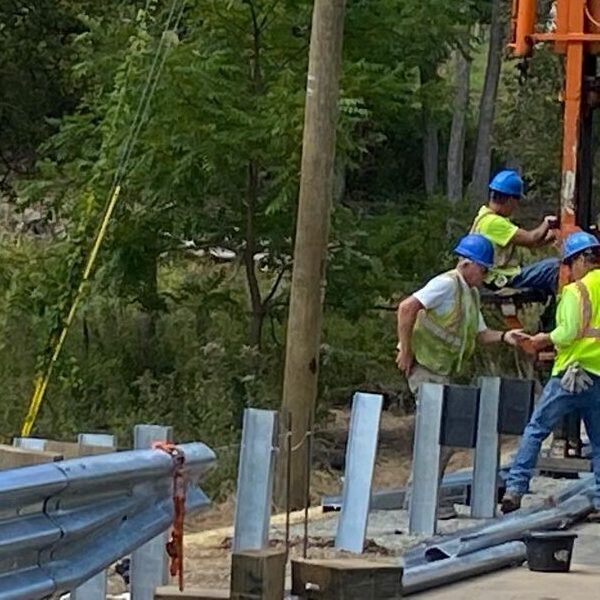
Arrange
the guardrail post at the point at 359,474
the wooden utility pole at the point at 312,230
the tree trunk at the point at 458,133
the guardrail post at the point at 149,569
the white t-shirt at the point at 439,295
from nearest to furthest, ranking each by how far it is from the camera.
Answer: the guardrail post at the point at 149,569 < the guardrail post at the point at 359,474 < the white t-shirt at the point at 439,295 < the wooden utility pole at the point at 312,230 < the tree trunk at the point at 458,133

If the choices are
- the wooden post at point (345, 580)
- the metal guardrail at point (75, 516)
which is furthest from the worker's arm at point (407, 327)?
the metal guardrail at point (75, 516)

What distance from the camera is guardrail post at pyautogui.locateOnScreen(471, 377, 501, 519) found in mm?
11719

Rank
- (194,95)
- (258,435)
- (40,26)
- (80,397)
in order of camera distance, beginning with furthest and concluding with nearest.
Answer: (40,26), (80,397), (194,95), (258,435)

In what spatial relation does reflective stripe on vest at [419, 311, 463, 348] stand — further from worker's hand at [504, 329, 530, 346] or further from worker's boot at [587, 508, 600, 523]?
worker's boot at [587, 508, 600, 523]

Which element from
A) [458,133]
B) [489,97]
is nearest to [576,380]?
[489,97]

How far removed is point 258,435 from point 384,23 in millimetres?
10539

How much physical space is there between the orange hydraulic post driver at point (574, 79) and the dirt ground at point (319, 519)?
2950mm

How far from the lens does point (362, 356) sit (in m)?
20.3

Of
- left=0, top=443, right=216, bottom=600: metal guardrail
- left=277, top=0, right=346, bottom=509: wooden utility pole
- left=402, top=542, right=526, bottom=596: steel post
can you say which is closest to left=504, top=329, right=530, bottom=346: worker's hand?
left=277, top=0, right=346, bottom=509: wooden utility pole

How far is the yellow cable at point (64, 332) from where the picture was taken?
55.3 ft

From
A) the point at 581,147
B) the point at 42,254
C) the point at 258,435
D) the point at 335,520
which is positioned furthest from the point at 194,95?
the point at 258,435

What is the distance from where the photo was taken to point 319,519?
1193cm

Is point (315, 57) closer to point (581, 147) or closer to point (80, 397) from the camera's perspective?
point (581, 147)

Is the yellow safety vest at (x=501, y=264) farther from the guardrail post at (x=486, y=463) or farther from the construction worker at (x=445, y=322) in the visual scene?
the guardrail post at (x=486, y=463)
